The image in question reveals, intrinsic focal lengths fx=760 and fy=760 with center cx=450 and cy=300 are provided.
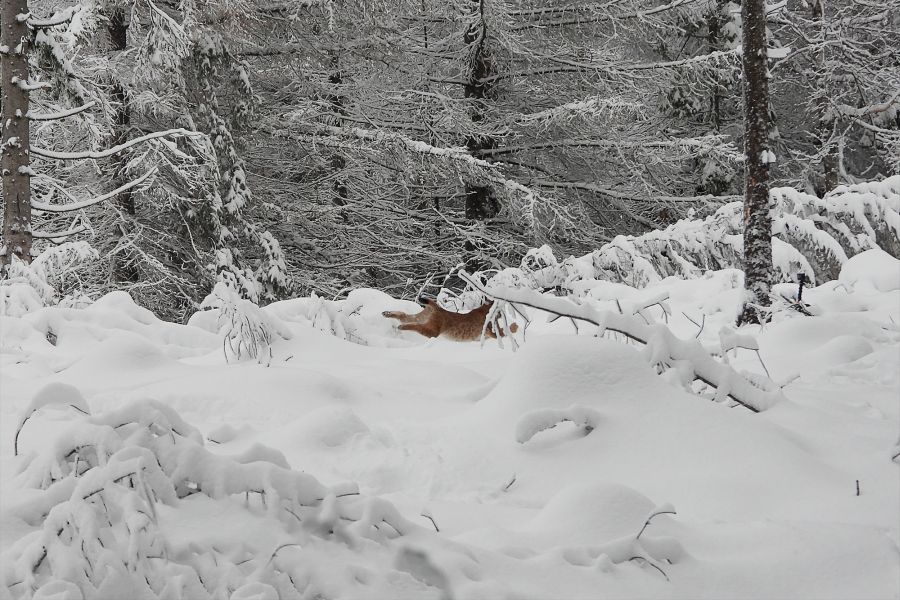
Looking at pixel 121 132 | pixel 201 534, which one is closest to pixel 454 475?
pixel 201 534

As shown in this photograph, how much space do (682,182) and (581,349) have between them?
12256 millimetres

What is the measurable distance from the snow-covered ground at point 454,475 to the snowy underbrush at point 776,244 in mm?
2034

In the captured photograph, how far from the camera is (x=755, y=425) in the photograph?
1950 millimetres

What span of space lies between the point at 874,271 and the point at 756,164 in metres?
1.24

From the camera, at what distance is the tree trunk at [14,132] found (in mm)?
6535

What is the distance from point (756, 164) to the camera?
158 inches

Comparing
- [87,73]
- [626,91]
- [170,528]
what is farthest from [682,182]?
[170,528]

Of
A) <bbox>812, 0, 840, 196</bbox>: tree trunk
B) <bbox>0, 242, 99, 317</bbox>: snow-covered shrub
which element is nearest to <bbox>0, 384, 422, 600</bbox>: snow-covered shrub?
<bbox>0, 242, 99, 317</bbox>: snow-covered shrub

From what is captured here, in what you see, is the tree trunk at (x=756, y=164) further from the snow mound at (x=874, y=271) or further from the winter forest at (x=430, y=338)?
the snow mound at (x=874, y=271)

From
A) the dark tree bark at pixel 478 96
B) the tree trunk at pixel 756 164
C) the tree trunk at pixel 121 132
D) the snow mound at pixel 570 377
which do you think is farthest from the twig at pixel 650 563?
the dark tree bark at pixel 478 96

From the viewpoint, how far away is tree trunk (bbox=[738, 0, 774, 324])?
12.9ft

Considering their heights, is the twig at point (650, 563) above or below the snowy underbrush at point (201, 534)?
below

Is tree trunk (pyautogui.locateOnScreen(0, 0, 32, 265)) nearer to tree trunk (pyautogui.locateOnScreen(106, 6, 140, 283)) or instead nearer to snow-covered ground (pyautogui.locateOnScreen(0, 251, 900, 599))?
tree trunk (pyautogui.locateOnScreen(106, 6, 140, 283))

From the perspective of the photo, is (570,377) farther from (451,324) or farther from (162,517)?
(451,324)
